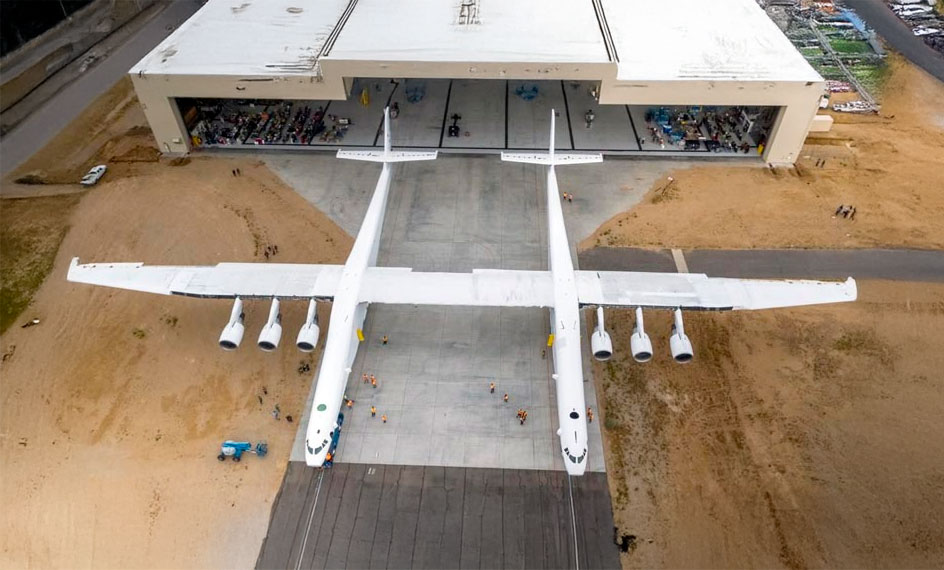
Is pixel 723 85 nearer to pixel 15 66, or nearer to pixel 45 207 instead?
pixel 45 207

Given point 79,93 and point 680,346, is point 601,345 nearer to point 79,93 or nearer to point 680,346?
point 680,346

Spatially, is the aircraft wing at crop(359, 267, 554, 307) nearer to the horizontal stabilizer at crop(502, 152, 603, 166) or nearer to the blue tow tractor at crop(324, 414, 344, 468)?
the blue tow tractor at crop(324, 414, 344, 468)

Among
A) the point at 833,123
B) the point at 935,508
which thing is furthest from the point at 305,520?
the point at 833,123

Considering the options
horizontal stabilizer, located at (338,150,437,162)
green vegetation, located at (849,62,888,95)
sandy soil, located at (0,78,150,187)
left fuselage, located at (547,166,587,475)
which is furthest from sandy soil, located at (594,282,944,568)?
sandy soil, located at (0,78,150,187)

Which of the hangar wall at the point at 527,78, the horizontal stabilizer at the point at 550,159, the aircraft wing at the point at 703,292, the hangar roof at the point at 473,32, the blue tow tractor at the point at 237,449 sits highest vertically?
the hangar roof at the point at 473,32

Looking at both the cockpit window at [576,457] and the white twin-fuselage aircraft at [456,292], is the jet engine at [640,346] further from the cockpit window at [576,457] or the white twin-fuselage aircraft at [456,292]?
the cockpit window at [576,457]

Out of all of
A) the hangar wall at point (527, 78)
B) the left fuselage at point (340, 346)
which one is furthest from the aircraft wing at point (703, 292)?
the hangar wall at point (527, 78)
